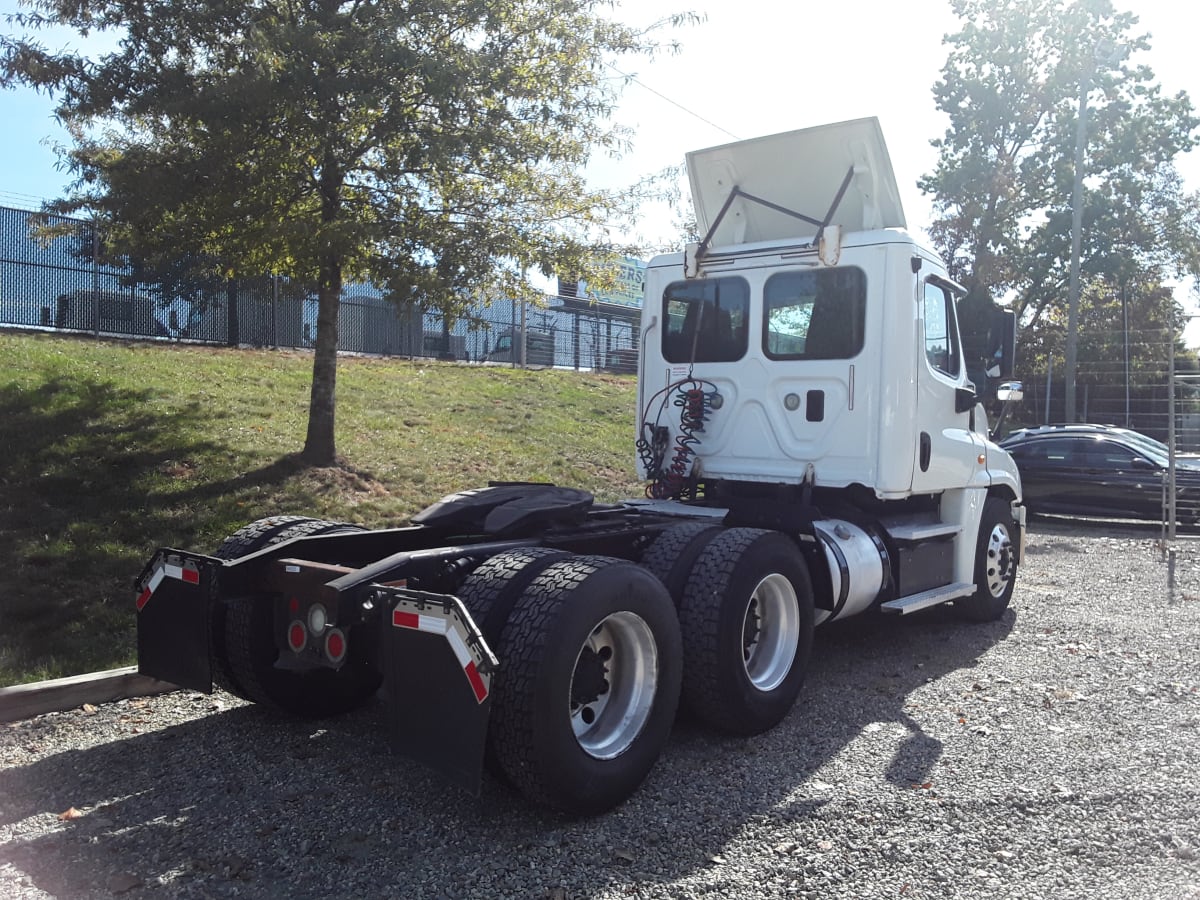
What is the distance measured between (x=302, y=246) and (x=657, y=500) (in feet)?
14.8

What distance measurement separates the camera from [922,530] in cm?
679

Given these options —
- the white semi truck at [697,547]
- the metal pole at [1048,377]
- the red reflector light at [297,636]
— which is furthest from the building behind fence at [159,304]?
the metal pole at [1048,377]

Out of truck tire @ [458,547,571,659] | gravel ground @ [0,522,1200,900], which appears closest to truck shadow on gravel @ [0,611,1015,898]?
gravel ground @ [0,522,1200,900]

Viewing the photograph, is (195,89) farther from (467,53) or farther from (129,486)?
(129,486)

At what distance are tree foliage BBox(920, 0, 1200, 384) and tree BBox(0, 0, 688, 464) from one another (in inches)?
882

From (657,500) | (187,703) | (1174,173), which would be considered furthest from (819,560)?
(1174,173)

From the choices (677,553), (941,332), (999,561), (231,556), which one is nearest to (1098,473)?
(999,561)

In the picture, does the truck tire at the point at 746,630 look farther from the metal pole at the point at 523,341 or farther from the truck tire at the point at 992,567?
the metal pole at the point at 523,341

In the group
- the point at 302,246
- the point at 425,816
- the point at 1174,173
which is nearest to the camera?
the point at 425,816

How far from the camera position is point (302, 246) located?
907cm

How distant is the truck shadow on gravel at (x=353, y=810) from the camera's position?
3.43 metres

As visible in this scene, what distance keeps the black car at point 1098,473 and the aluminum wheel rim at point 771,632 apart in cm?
1027

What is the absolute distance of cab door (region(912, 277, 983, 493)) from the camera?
21.4ft

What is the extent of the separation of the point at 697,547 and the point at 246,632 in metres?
2.30
